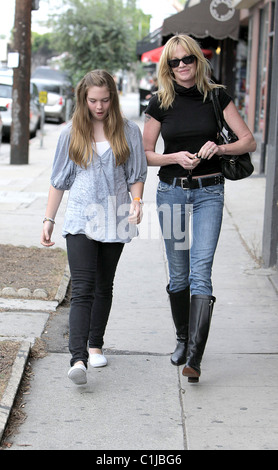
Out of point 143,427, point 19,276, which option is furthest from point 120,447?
point 19,276

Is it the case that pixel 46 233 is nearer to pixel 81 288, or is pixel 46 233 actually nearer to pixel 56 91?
pixel 81 288

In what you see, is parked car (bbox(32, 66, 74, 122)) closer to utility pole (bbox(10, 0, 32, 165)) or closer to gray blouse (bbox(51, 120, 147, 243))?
utility pole (bbox(10, 0, 32, 165))

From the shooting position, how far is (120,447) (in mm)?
3744

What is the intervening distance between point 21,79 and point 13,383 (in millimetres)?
11515

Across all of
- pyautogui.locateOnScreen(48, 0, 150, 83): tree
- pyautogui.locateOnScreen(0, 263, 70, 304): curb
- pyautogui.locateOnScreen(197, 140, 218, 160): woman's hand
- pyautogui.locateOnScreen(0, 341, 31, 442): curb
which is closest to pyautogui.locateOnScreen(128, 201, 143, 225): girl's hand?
pyautogui.locateOnScreen(197, 140, 218, 160): woman's hand

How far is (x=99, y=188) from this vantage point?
4516mm

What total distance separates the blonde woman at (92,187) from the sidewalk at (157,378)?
31cm

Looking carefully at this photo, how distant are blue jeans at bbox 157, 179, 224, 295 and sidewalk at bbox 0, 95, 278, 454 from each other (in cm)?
61

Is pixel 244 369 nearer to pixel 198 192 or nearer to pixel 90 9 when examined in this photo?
pixel 198 192

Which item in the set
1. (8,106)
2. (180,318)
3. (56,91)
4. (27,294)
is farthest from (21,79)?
(56,91)

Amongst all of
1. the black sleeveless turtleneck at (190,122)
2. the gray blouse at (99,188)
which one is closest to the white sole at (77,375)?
the gray blouse at (99,188)

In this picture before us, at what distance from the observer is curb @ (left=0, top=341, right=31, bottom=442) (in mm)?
3938

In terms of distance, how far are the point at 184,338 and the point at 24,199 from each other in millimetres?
6924

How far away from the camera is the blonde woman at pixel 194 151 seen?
4508 millimetres
